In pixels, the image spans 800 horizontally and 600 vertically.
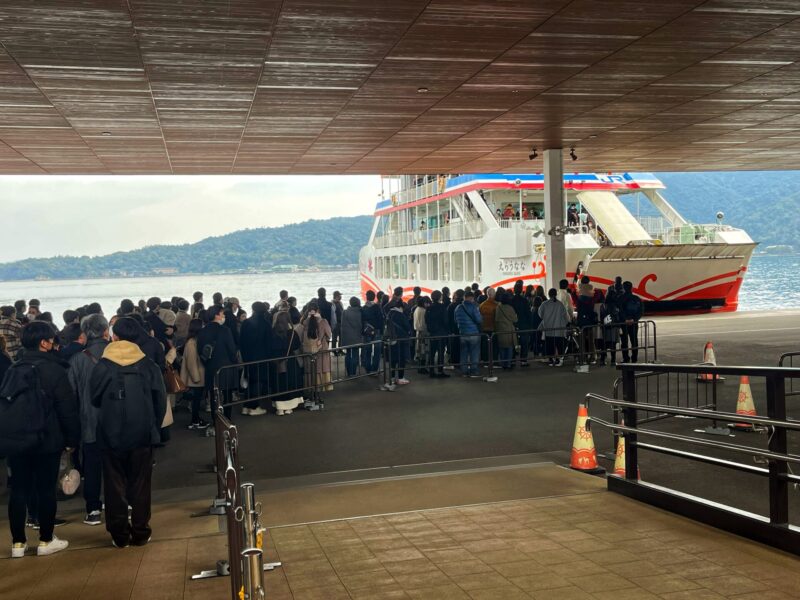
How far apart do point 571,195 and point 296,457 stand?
28.3 m

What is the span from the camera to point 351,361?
1606cm

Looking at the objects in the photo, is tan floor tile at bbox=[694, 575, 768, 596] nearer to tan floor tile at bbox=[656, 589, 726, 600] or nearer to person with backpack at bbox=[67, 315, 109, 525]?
tan floor tile at bbox=[656, 589, 726, 600]

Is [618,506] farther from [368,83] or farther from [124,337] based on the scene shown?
[368,83]

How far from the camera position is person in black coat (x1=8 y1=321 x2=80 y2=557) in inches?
239

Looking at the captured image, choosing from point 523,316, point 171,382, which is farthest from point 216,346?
point 523,316

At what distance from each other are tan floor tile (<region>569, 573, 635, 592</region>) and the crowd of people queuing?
3355 mm

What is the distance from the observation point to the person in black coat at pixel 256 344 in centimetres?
1288

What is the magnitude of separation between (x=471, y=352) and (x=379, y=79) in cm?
582

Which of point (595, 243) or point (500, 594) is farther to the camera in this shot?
point (595, 243)

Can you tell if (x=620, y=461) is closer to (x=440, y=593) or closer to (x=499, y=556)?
(x=499, y=556)

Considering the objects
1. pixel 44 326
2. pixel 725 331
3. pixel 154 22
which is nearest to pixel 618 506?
pixel 44 326

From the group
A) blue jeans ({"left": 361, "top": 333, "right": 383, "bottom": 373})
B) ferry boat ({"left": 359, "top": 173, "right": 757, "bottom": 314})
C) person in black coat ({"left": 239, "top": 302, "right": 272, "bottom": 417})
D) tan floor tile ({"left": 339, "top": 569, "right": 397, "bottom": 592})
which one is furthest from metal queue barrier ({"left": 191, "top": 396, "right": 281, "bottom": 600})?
ferry boat ({"left": 359, "top": 173, "right": 757, "bottom": 314})

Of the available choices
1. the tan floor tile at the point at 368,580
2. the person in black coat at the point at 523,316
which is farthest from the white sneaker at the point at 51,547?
the person in black coat at the point at 523,316

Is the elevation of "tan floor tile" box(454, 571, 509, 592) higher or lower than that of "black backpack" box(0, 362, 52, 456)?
lower
